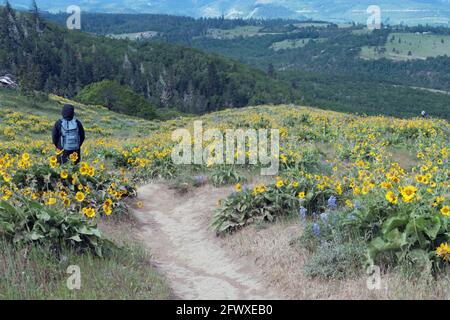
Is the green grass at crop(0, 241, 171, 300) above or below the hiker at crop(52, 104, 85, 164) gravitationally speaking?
below

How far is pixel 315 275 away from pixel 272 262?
2.79ft

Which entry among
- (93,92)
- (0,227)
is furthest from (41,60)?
(0,227)

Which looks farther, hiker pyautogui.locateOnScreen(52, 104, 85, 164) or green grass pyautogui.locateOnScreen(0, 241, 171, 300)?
hiker pyautogui.locateOnScreen(52, 104, 85, 164)

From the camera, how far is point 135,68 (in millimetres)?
126750

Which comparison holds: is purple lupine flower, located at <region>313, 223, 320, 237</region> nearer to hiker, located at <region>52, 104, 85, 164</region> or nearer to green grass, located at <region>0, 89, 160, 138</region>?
hiker, located at <region>52, 104, 85, 164</region>

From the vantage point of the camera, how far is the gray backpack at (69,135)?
10305 millimetres

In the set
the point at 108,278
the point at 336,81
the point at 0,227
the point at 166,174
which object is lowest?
the point at 336,81

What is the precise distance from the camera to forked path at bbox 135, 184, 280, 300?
6.39m

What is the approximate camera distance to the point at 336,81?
639ft

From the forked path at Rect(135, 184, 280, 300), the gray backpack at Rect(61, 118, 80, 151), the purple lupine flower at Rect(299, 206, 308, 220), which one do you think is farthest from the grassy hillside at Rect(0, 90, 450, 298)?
the gray backpack at Rect(61, 118, 80, 151)

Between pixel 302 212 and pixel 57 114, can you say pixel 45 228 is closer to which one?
pixel 302 212

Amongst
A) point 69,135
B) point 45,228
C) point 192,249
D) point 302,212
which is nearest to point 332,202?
point 302,212

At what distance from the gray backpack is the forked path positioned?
6.65 ft
